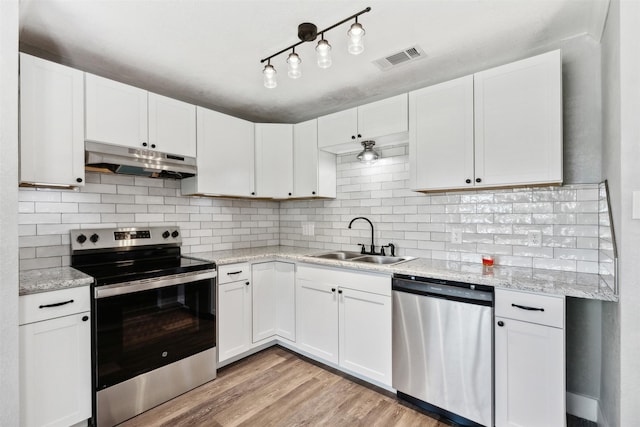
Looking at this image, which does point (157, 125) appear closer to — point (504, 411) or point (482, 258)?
point (482, 258)

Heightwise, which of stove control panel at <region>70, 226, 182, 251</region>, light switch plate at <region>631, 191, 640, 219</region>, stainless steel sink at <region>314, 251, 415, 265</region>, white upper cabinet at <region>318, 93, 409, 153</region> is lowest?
stainless steel sink at <region>314, 251, 415, 265</region>

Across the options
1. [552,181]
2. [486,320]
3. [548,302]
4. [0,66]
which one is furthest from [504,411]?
[0,66]

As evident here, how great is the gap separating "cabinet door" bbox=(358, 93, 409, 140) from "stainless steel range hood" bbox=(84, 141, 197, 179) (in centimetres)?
156

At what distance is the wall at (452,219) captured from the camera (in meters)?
2.11

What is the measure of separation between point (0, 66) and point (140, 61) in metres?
0.93

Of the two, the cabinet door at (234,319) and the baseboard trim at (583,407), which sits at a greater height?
the cabinet door at (234,319)

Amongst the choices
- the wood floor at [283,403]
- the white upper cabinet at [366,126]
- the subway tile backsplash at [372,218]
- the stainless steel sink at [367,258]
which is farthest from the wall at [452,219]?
the wood floor at [283,403]

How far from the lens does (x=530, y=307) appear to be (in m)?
1.77

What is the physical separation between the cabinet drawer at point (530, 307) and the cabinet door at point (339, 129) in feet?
5.76

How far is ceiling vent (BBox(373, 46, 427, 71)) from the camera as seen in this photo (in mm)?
2248

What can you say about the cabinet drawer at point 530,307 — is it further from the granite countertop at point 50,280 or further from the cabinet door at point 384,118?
the granite countertop at point 50,280

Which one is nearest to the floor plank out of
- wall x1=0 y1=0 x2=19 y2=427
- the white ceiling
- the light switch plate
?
wall x1=0 y1=0 x2=19 y2=427

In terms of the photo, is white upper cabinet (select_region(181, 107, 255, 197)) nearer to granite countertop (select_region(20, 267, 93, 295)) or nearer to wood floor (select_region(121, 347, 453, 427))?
granite countertop (select_region(20, 267, 93, 295))

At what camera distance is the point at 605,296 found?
1553 millimetres
